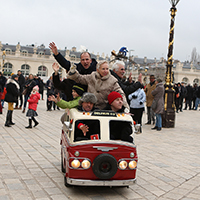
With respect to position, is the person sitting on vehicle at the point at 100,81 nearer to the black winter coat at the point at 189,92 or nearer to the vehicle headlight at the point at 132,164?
the vehicle headlight at the point at 132,164

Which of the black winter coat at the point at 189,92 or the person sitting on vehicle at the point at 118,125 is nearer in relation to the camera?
the person sitting on vehicle at the point at 118,125

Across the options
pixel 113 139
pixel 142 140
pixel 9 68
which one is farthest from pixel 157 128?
pixel 9 68

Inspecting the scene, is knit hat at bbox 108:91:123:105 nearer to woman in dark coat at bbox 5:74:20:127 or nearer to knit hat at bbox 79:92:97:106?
knit hat at bbox 79:92:97:106

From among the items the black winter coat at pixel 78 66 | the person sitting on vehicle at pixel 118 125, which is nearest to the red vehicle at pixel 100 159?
the person sitting on vehicle at pixel 118 125

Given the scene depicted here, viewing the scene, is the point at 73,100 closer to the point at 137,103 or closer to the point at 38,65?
the point at 137,103

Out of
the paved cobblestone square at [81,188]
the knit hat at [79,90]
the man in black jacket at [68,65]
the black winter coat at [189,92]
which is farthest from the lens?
the black winter coat at [189,92]

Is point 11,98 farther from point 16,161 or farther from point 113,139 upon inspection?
point 113,139

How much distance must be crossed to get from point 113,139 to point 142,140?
5.12m

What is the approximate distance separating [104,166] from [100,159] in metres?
0.14

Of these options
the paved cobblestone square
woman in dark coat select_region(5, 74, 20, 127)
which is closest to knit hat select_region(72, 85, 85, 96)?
the paved cobblestone square

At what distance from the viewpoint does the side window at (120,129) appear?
479 centimetres

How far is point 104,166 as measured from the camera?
4.45 m

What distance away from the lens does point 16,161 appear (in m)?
6.32

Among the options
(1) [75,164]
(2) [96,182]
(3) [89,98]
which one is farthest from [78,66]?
(2) [96,182]
